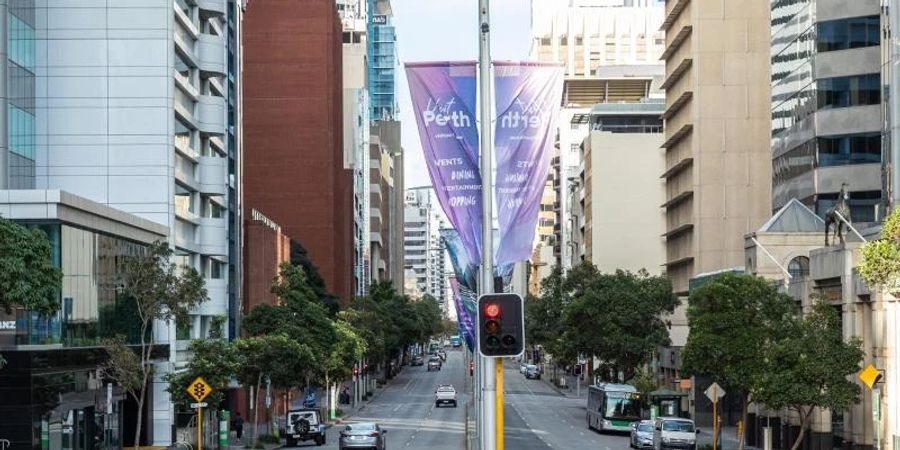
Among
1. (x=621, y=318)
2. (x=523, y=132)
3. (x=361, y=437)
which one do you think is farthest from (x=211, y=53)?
(x=523, y=132)

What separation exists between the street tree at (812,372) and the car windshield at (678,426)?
1034 cm

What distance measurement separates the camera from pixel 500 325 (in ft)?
68.0

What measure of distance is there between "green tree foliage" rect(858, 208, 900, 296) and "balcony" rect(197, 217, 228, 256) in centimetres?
5108

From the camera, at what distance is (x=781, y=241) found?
74000 mm

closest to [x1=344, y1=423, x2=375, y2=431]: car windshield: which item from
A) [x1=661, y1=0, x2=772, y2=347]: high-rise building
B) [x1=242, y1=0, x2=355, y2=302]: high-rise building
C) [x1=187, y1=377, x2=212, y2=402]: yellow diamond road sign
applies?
[x1=187, y1=377, x2=212, y2=402]: yellow diamond road sign

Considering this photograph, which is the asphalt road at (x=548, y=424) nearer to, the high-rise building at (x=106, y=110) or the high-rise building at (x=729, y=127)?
the high-rise building at (x=729, y=127)

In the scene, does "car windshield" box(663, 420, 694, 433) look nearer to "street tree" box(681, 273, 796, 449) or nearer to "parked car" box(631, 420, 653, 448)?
"street tree" box(681, 273, 796, 449)

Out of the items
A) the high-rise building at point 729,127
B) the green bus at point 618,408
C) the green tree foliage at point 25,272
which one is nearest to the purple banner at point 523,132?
the green tree foliage at point 25,272

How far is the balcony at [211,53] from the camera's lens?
8344 centimetres

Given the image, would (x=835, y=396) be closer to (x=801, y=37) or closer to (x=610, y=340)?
(x=801, y=37)

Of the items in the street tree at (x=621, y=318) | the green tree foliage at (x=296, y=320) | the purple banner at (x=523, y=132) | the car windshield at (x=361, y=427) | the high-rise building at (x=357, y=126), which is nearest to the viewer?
the purple banner at (x=523, y=132)

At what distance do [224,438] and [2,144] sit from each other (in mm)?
16335

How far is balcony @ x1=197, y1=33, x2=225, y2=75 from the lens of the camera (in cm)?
8344

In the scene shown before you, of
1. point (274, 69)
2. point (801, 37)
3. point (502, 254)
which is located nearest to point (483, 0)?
point (502, 254)
